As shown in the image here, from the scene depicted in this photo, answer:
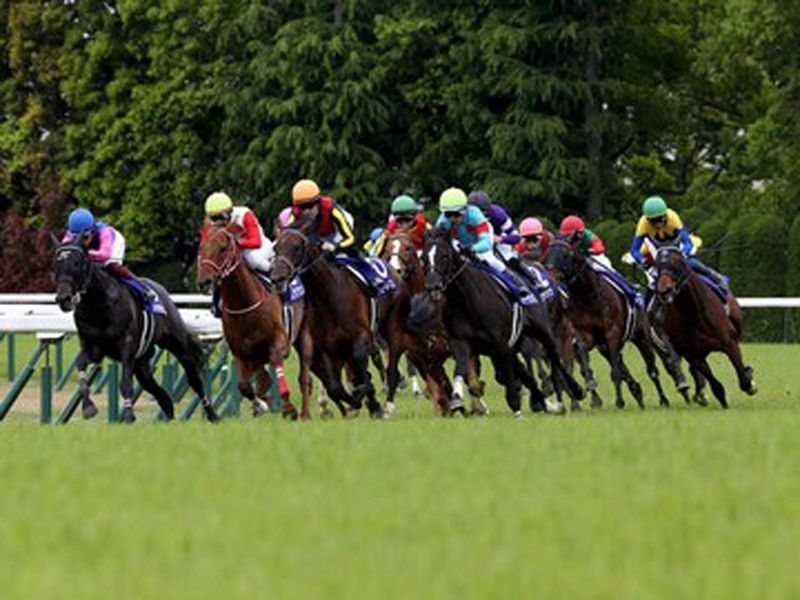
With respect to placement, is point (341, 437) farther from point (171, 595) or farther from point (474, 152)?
point (474, 152)

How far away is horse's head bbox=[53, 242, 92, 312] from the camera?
1702 centimetres

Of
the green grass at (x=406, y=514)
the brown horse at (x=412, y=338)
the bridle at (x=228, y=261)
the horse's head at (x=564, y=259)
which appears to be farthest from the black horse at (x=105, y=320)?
the green grass at (x=406, y=514)

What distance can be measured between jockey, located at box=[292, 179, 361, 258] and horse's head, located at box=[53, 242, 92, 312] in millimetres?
1901

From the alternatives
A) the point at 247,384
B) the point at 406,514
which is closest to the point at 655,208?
the point at 247,384

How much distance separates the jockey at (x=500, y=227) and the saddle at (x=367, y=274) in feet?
3.64

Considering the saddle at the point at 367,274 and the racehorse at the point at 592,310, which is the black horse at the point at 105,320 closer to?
the saddle at the point at 367,274

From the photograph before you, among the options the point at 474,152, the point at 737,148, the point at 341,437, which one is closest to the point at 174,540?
the point at 341,437

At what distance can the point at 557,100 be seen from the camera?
49781 mm

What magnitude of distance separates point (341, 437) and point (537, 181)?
36.8 meters

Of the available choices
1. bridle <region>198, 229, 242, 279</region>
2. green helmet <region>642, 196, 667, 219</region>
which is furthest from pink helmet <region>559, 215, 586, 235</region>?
bridle <region>198, 229, 242, 279</region>

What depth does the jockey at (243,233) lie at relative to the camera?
18.0 metres

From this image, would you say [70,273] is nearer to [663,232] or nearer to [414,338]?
[414,338]

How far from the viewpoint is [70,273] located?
56.4ft

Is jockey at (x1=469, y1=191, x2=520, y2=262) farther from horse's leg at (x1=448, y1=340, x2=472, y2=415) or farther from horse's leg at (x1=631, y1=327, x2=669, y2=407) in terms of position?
horse's leg at (x1=631, y1=327, x2=669, y2=407)
